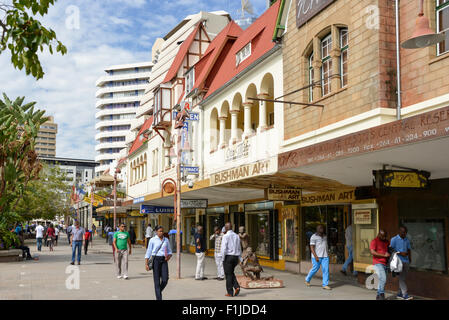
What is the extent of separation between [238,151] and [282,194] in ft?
13.3

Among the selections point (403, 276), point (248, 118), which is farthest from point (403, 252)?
point (248, 118)

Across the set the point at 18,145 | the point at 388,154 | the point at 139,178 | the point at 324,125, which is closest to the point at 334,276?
the point at 324,125

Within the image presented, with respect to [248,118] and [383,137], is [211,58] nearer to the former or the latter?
[248,118]

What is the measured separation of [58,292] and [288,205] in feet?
29.0

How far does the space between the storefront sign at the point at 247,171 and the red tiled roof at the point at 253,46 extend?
12.9 feet

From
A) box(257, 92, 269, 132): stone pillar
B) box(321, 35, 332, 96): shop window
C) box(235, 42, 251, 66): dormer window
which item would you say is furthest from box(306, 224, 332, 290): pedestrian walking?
box(235, 42, 251, 66): dormer window

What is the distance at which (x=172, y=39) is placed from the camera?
41500 millimetres

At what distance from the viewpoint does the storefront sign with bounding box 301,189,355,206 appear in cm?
1514

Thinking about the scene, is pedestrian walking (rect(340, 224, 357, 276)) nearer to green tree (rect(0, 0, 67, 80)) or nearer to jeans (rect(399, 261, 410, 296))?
jeans (rect(399, 261, 410, 296))

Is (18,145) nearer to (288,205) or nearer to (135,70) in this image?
(288,205)

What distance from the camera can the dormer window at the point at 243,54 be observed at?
787 inches

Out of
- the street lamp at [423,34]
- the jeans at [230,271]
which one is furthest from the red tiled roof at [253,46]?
the street lamp at [423,34]

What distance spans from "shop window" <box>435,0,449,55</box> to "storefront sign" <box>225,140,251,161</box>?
29.8 ft

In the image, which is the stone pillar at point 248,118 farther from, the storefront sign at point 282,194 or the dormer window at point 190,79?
the dormer window at point 190,79
